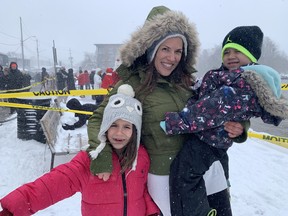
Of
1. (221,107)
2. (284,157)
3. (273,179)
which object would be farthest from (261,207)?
(221,107)

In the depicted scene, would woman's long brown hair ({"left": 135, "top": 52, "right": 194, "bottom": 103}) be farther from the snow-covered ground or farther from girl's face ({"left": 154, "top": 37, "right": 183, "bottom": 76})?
the snow-covered ground

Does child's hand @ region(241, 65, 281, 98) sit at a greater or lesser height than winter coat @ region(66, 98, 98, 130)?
greater

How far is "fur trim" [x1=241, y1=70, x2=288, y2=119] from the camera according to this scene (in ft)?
6.41

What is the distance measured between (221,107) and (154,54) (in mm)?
754

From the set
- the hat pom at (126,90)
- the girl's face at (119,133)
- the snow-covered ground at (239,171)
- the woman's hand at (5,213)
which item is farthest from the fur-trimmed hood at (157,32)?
the snow-covered ground at (239,171)

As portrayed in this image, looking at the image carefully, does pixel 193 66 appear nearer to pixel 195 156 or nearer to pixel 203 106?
pixel 203 106

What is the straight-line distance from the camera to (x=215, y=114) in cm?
202

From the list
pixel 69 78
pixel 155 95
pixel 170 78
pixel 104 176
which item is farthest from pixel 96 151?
pixel 69 78

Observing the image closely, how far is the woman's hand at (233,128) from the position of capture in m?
2.09

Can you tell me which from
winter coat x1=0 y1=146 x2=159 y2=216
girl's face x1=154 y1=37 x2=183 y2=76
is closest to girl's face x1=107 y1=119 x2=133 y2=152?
winter coat x1=0 y1=146 x2=159 y2=216

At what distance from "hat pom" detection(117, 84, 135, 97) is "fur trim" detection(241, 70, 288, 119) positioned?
0.85 m

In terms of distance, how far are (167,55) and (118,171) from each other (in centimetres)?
97

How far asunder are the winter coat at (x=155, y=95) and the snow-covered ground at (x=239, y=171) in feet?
7.93

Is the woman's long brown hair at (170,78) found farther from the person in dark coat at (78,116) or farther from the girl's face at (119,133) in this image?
the person in dark coat at (78,116)
